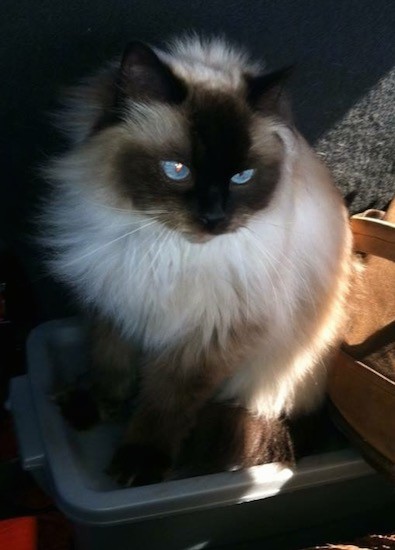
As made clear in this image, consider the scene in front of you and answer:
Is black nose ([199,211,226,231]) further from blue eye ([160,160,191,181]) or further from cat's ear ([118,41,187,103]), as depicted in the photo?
cat's ear ([118,41,187,103])

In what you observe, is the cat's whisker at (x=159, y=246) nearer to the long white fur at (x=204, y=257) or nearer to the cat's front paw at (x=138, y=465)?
the long white fur at (x=204, y=257)

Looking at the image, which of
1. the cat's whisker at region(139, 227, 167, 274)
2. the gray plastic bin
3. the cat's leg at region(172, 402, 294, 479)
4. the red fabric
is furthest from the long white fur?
the red fabric

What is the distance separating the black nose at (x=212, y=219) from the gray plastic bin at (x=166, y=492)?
47 centimetres

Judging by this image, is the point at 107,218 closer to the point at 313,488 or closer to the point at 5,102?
the point at 5,102

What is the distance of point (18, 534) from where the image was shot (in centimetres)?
130

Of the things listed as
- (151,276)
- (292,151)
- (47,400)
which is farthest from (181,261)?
(47,400)

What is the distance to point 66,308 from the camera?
1561 millimetres

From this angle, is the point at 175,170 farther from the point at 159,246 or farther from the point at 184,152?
the point at 159,246

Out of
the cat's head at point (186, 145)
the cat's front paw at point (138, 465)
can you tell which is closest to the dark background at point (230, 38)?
the cat's head at point (186, 145)

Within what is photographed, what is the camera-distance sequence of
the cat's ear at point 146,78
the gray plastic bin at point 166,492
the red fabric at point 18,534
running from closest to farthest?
the cat's ear at point 146,78, the gray plastic bin at point 166,492, the red fabric at point 18,534

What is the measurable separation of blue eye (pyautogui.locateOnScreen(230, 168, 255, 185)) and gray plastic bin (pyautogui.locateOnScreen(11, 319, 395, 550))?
0.52 metres

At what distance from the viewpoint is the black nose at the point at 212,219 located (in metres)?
0.97

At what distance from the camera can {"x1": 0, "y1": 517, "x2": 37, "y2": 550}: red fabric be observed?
50.7 inches

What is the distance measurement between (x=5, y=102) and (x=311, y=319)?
0.70m
